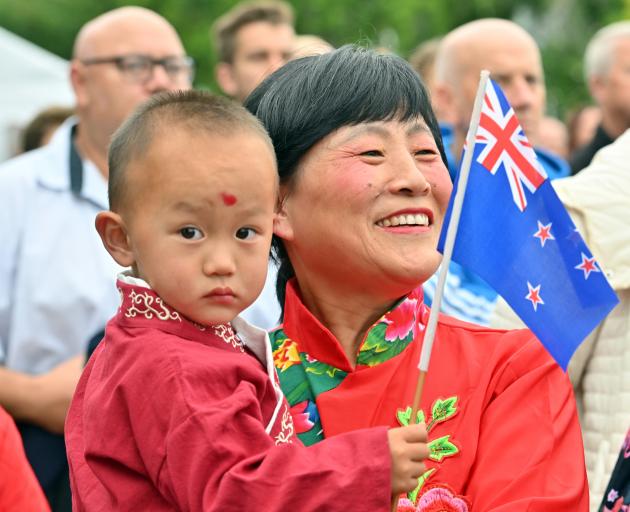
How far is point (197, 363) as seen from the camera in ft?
8.77

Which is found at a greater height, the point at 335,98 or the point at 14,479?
the point at 335,98

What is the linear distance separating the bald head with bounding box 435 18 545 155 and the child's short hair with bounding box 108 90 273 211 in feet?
14.5

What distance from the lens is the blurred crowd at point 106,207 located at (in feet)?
13.1

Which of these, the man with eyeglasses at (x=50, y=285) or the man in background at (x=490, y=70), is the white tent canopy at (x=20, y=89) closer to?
the man in background at (x=490, y=70)

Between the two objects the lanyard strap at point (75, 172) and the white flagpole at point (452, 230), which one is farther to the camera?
the lanyard strap at point (75, 172)

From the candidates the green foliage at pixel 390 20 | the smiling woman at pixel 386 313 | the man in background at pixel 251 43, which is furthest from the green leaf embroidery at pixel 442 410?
the green foliage at pixel 390 20

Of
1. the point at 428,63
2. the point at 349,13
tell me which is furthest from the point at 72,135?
the point at 349,13

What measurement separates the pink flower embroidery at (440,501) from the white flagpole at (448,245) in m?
0.18

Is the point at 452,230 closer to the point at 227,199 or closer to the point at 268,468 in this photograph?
the point at 227,199

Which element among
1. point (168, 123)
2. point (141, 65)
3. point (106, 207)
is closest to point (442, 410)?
point (168, 123)

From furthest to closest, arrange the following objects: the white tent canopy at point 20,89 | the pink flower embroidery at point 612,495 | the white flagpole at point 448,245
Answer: the white tent canopy at point 20,89
the pink flower embroidery at point 612,495
the white flagpole at point 448,245

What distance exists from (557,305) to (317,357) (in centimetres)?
55

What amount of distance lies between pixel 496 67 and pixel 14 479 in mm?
4474

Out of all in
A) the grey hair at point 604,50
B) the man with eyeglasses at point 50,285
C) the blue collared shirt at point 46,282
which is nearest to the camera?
the man with eyeglasses at point 50,285
